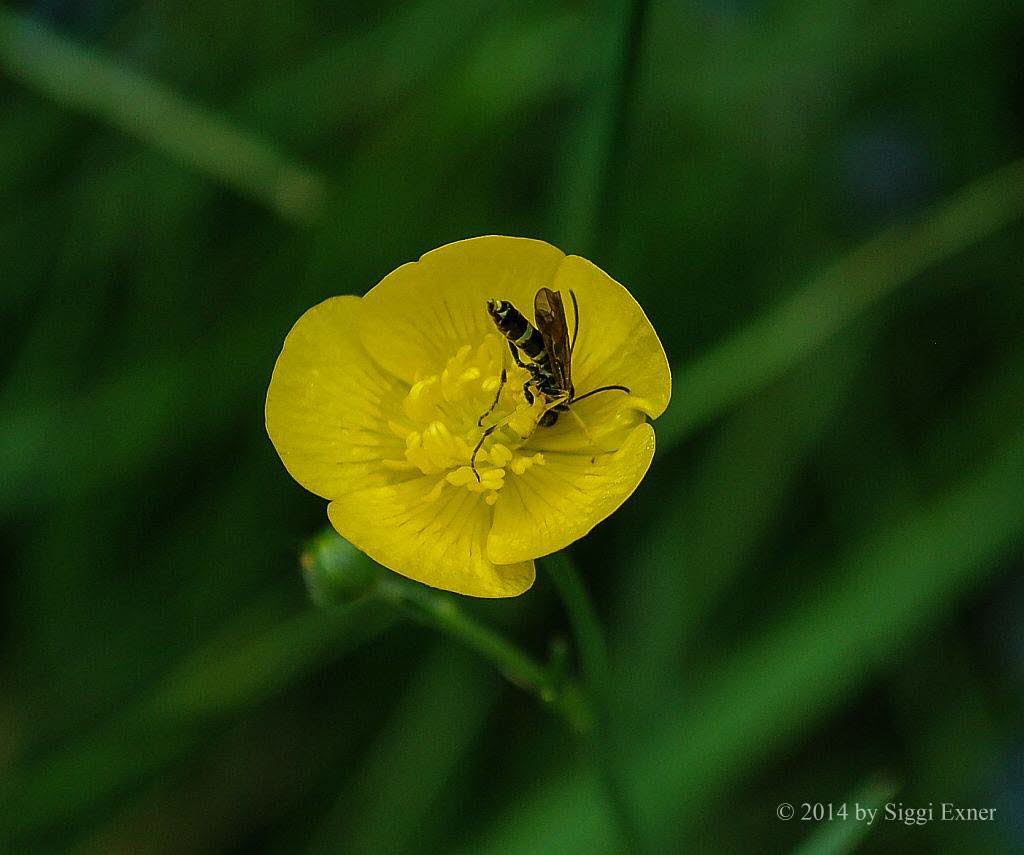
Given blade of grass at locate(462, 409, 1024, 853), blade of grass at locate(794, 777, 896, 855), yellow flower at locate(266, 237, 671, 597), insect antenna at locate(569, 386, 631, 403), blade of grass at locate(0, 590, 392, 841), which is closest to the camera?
blade of grass at locate(794, 777, 896, 855)

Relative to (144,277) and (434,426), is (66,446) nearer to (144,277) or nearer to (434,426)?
(144,277)

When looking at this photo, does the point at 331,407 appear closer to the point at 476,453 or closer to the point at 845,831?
the point at 476,453

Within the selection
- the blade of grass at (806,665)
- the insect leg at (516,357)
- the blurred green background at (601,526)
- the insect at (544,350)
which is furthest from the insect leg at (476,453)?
the blade of grass at (806,665)

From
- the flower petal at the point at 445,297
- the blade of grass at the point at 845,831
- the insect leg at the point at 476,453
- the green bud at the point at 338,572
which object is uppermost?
the flower petal at the point at 445,297

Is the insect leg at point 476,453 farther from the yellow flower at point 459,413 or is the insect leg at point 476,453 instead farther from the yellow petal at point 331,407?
the yellow petal at point 331,407

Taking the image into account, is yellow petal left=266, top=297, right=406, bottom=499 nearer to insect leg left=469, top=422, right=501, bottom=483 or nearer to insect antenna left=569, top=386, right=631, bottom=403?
insect leg left=469, top=422, right=501, bottom=483

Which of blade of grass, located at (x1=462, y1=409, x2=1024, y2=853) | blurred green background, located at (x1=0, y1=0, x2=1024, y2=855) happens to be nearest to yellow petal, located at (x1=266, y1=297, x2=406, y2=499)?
blurred green background, located at (x1=0, y1=0, x2=1024, y2=855)
